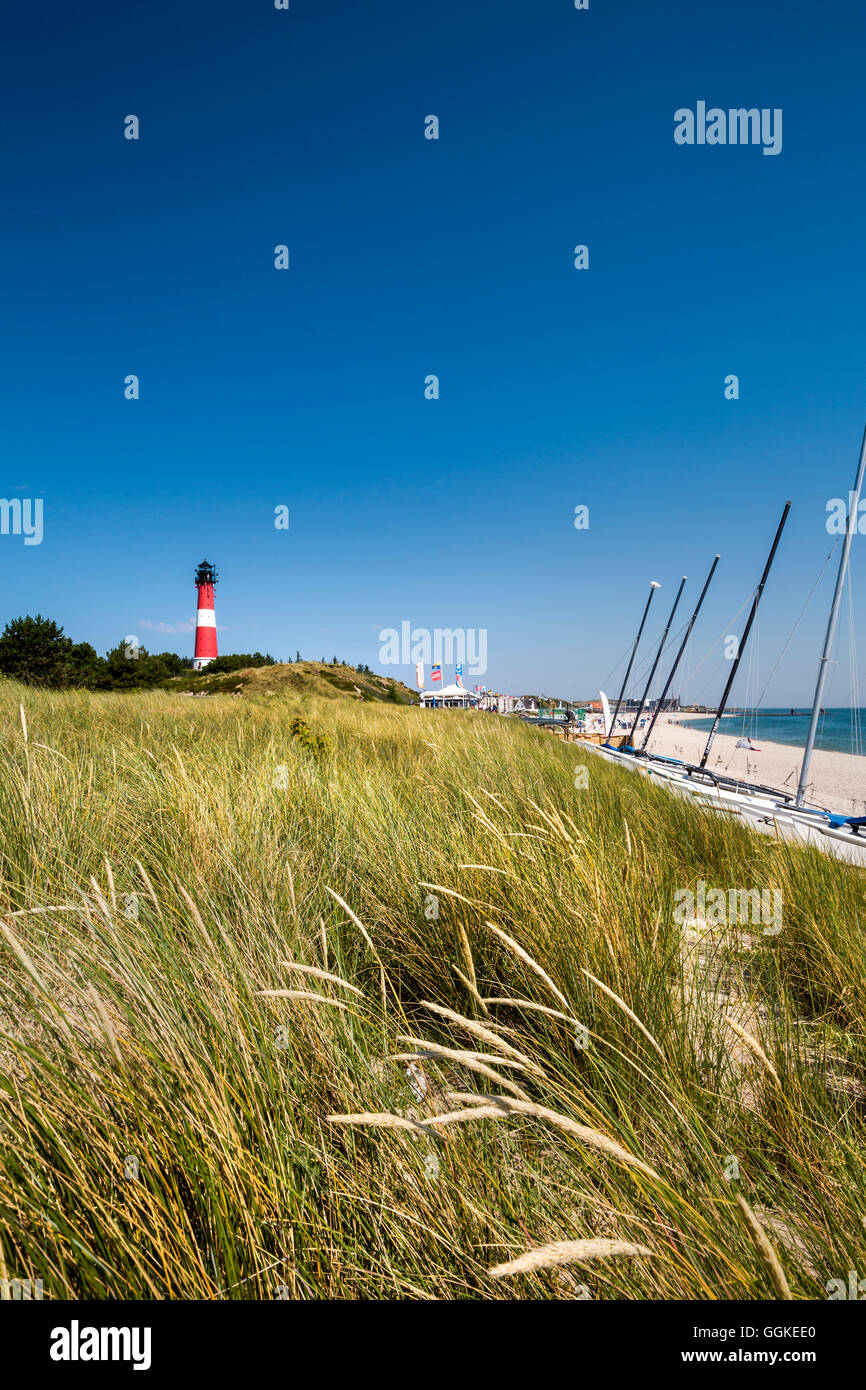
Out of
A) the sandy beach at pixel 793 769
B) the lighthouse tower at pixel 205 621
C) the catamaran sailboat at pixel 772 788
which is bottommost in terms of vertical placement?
the sandy beach at pixel 793 769

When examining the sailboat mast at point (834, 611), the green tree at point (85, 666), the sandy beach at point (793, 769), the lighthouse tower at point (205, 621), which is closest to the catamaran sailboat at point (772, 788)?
the sailboat mast at point (834, 611)

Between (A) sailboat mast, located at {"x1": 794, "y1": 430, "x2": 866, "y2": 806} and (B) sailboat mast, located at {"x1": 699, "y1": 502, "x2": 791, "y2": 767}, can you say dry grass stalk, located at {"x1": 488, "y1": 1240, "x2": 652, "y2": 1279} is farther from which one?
(B) sailboat mast, located at {"x1": 699, "y1": 502, "x2": 791, "y2": 767}

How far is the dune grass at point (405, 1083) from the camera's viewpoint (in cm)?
93

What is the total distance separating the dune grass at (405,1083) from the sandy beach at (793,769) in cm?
1811

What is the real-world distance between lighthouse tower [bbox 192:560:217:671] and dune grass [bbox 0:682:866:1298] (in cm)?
5868

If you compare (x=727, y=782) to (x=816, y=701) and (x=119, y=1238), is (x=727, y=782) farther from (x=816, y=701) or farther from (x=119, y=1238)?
(x=119, y=1238)

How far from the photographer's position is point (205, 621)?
5916 cm

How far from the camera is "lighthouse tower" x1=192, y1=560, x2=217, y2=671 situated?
57344 mm

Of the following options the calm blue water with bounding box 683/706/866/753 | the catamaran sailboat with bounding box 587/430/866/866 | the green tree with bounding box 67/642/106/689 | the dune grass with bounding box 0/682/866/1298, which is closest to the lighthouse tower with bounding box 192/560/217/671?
the green tree with bounding box 67/642/106/689

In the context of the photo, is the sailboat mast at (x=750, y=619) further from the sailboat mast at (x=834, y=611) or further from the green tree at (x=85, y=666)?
the green tree at (x=85, y=666)

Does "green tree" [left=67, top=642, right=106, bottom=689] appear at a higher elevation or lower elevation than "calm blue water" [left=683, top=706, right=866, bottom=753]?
higher

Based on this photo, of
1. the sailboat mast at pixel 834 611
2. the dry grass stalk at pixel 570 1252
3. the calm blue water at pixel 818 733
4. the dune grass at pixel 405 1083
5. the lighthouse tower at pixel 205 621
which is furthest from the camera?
the lighthouse tower at pixel 205 621

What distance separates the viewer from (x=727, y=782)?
11438 millimetres
